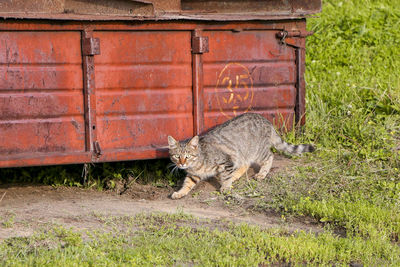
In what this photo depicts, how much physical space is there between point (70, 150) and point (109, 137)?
1.55ft

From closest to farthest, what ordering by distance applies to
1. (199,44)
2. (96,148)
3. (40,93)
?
(40,93), (96,148), (199,44)

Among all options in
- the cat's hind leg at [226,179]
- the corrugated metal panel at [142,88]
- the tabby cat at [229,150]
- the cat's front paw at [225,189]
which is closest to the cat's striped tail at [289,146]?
the tabby cat at [229,150]

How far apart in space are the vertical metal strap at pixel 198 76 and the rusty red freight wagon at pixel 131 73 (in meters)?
0.01

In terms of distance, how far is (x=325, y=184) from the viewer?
721cm

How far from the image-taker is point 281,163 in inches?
323

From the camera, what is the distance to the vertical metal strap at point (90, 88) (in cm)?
675

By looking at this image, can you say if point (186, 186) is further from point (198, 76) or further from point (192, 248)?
point (192, 248)

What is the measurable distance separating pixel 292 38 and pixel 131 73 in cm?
229

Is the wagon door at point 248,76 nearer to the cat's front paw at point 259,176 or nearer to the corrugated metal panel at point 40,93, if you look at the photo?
the cat's front paw at point 259,176

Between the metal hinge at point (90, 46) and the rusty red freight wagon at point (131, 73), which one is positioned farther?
the metal hinge at point (90, 46)

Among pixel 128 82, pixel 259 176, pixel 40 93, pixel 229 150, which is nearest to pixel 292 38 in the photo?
pixel 229 150

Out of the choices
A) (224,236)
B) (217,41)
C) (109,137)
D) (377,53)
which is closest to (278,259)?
(224,236)

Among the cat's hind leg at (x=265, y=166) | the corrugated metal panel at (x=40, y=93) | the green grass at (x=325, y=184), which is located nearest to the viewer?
the green grass at (x=325, y=184)

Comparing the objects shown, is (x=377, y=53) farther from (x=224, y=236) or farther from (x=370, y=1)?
(x=224, y=236)
